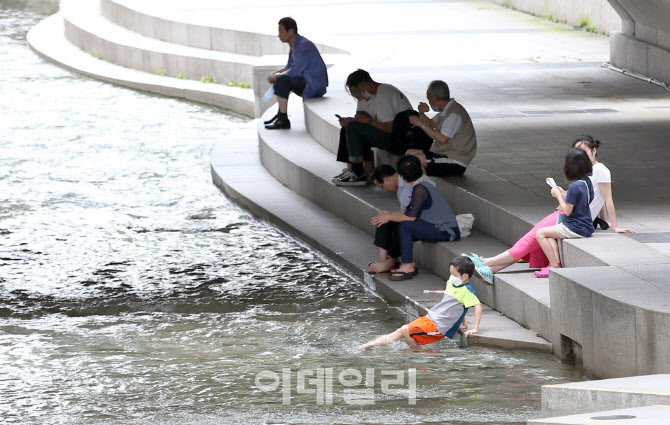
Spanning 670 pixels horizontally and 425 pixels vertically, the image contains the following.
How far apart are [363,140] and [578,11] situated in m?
9.41

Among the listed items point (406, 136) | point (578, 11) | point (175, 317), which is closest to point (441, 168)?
point (406, 136)

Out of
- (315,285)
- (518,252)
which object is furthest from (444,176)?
(518,252)

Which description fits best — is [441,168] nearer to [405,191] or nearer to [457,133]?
[457,133]

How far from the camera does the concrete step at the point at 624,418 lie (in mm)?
4406

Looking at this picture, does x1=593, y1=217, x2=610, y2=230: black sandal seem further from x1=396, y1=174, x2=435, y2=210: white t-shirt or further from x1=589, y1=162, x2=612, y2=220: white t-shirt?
x1=396, y1=174, x2=435, y2=210: white t-shirt

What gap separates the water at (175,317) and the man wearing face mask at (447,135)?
121 centimetres

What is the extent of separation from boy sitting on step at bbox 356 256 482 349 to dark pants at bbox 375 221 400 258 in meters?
1.25

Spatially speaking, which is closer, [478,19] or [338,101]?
[338,101]

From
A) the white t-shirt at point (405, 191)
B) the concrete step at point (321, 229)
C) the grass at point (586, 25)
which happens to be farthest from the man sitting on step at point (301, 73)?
the grass at point (586, 25)

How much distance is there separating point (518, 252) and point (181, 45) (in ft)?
44.4

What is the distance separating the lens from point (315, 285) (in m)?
8.94

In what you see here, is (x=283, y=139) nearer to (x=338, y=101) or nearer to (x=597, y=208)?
(x=338, y=101)

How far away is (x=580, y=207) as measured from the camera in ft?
23.8

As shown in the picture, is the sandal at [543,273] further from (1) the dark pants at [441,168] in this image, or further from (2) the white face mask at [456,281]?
(1) the dark pants at [441,168]
